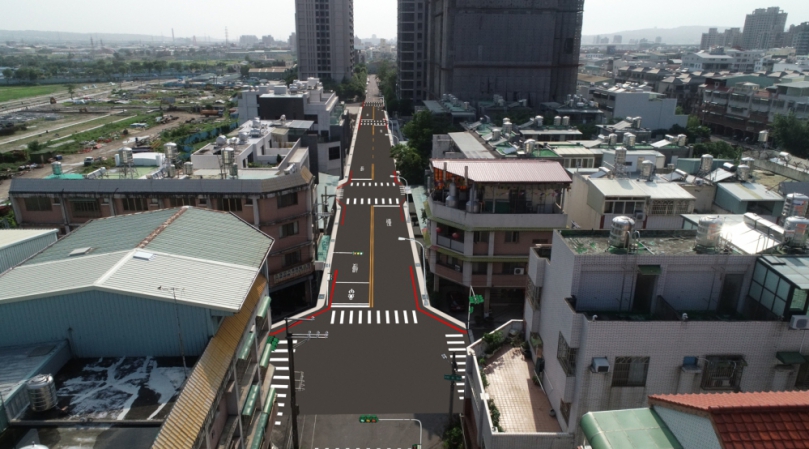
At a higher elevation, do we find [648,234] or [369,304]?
[648,234]

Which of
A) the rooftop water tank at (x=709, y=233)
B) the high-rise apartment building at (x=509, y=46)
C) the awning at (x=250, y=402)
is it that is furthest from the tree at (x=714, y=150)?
the awning at (x=250, y=402)

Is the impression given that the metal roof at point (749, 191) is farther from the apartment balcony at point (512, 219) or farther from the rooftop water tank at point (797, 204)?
the rooftop water tank at point (797, 204)

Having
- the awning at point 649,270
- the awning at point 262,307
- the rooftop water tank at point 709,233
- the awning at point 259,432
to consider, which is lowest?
the awning at point 259,432

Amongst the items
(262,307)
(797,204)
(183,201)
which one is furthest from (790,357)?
(183,201)

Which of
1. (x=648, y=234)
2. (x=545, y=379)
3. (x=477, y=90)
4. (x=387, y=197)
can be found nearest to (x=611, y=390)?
(x=545, y=379)

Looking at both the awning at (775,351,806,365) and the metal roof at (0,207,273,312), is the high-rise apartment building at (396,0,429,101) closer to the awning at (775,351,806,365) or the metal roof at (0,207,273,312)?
the metal roof at (0,207,273,312)

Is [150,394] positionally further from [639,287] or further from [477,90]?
[477,90]
